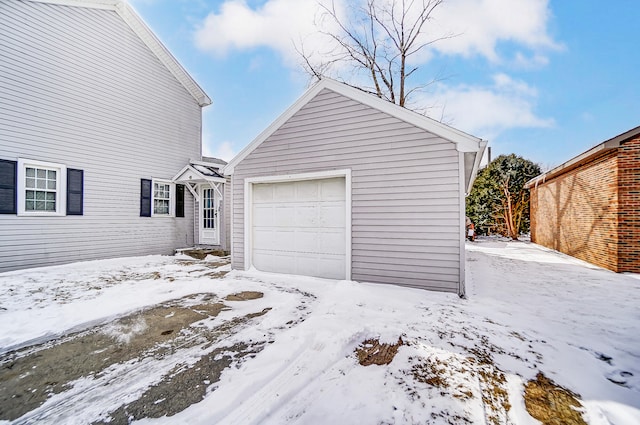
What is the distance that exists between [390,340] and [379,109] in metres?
4.28

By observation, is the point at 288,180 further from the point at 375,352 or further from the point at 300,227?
the point at 375,352

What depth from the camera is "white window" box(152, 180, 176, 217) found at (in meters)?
9.87

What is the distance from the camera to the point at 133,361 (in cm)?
284

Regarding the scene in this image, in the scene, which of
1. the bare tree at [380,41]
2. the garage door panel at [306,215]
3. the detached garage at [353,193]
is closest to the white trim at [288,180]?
the detached garage at [353,193]

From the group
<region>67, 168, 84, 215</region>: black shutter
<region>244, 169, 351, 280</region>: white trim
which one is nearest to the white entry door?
<region>67, 168, 84, 215</region>: black shutter

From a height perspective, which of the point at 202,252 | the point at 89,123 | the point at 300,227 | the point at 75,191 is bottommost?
the point at 202,252

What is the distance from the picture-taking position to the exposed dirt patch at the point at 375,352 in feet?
Answer: 9.08

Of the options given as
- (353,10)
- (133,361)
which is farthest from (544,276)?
(353,10)

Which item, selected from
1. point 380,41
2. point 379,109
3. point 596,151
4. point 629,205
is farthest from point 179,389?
point 380,41

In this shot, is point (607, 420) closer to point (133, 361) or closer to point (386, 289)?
point (386, 289)

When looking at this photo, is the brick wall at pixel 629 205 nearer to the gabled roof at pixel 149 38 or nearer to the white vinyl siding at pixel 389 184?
the white vinyl siding at pixel 389 184

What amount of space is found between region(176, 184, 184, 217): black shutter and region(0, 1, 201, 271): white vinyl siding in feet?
0.78

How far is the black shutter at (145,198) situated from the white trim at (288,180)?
492 cm

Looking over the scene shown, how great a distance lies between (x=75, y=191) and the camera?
7770 millimetres
